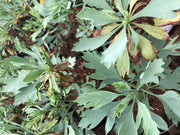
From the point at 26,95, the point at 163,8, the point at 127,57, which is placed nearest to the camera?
the point at 163,8

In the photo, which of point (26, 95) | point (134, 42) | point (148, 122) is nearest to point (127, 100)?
point (148, 122)

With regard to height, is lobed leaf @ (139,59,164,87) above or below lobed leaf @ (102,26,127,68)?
below

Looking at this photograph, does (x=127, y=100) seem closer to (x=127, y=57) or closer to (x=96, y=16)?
(x=127, y=57)

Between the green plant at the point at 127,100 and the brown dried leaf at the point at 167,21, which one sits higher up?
the brown dried leaf at the point at 167,21

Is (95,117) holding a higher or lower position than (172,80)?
lower

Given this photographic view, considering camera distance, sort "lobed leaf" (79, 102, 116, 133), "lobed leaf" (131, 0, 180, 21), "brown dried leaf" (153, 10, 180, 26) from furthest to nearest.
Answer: "lobed leaf" (79, 102, 116, 133) < "brown dried leaf" (153, 10, 180, 26) < "lobed leaf" (131, 0, 180, 21)

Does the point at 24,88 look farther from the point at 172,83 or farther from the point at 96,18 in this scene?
the point at 172,83

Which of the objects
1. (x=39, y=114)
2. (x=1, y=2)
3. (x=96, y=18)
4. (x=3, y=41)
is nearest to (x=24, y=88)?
(x=39, y=114)

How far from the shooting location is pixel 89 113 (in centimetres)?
70

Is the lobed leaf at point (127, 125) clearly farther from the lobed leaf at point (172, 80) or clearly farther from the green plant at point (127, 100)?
the lobed leaf at point (172, 80)

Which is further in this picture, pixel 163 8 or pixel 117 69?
pixel 117 69

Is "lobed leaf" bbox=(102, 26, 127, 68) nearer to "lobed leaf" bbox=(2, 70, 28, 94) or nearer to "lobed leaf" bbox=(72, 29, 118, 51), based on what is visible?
"lobed leaf" bbox=(72, 29, 118, 51)

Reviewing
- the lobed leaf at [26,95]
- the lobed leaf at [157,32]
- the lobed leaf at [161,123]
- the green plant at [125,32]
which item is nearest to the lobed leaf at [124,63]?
the green plant at [125,32]

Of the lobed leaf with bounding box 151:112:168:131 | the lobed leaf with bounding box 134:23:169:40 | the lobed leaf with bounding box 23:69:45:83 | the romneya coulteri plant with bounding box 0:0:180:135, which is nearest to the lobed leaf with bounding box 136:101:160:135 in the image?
the romneya coulteri plant with bounding box 0:0:180:135
